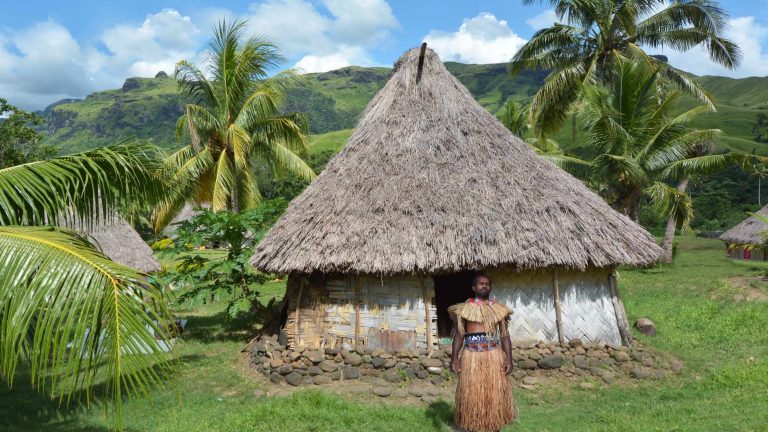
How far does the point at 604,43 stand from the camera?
611 inches

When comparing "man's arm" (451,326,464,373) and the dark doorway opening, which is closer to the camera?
"man's arm" (451,326,464,373)

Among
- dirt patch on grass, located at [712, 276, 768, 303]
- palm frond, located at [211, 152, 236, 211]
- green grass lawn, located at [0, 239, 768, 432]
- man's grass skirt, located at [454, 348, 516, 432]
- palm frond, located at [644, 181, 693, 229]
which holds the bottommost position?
green grass lawn, located at [0, 239, 768, 432]

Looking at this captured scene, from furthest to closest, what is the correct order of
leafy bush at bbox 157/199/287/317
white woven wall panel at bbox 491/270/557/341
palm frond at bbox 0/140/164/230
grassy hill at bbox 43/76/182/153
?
grassy hill at bbox 43/76/182/153 < leafy bush at bbox 157/199/287/317 < white woven wall panel at bbox 491/270/557/341 < palm frond at bbox 0/140/164/230

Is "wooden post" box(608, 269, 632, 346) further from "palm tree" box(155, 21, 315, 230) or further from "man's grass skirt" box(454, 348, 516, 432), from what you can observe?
"palm tree" box(155, 21, 315, 230)

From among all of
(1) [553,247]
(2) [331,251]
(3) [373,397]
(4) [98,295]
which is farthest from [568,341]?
(4) [98,295]

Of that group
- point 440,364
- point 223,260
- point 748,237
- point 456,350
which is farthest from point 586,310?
point 748,237

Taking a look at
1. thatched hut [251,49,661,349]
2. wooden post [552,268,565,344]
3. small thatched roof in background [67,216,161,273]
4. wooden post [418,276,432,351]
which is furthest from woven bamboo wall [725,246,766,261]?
small thatched roof in background [67,216,161,273]

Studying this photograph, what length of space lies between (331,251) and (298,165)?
7.27 m

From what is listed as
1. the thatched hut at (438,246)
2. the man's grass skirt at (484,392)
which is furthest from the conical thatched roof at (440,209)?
the man's grass skirt at (484,392)

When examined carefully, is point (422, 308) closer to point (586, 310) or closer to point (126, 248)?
point (586, 310)

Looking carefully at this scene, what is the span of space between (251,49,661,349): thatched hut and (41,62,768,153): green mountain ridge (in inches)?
2862

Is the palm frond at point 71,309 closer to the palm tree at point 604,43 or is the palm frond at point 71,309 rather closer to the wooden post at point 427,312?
the wooden post at point 427,312

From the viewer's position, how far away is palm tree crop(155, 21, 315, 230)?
44.0 feet

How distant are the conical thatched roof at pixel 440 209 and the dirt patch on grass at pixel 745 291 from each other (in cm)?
553
